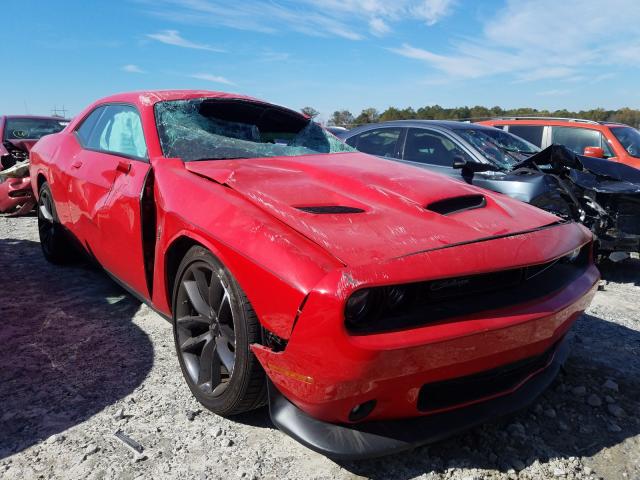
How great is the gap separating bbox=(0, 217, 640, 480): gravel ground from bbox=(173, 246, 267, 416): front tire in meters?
0.16

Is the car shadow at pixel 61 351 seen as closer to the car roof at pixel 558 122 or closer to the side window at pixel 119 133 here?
the side window at pixel 119 133

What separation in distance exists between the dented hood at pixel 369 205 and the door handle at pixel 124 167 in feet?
1.45

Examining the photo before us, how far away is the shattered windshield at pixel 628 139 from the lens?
7.49 m

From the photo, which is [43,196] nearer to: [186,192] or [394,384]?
[186,192]

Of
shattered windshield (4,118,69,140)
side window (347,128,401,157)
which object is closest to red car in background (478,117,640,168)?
side window (347,128,401,157)

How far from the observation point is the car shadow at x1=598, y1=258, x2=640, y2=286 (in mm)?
4762

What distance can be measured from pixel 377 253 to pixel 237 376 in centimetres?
76

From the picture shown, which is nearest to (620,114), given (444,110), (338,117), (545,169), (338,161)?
(444,110)

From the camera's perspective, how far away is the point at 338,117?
129ft

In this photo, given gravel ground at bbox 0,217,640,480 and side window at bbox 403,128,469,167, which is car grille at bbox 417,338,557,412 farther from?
side window at bbox 403,128,469,167

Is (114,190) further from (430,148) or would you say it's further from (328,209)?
(430,148)

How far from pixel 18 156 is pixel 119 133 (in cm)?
484

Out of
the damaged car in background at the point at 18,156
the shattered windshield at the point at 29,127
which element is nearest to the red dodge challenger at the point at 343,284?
the damaged car in background at the point at 18,156

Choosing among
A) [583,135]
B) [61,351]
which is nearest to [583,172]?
[583,135]
